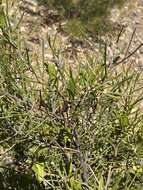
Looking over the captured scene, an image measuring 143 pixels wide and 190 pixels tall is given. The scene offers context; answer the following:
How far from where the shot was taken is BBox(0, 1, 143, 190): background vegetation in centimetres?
326

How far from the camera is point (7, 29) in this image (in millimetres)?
3188

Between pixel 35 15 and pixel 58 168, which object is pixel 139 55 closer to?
pixel 35 15

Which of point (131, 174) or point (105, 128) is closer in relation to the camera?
point (105, 128)

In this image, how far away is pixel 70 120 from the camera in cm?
347

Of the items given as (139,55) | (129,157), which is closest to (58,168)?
(129,157)

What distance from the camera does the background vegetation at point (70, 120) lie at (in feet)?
10.7

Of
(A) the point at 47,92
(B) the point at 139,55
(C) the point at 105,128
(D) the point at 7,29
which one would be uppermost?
(D) the point at 7,29

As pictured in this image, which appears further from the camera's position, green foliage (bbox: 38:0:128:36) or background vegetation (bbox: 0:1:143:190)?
green foliage (bbox: 38:0:128:36)

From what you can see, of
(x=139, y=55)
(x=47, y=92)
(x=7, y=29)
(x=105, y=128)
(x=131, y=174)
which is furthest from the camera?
(x=139, y=55)

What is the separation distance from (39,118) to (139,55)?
706 centimetres

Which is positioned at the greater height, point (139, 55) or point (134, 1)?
point (134, 1)

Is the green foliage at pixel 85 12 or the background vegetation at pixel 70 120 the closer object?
the background vegetation at pixel 70 120

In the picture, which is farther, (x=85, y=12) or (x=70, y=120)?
(x=85, y=12)

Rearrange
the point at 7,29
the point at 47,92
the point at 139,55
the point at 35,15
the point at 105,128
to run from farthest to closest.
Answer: the point at 35,15
the point at 139,55
the point at 105,128
the point at 47,92
the point at 7,29
